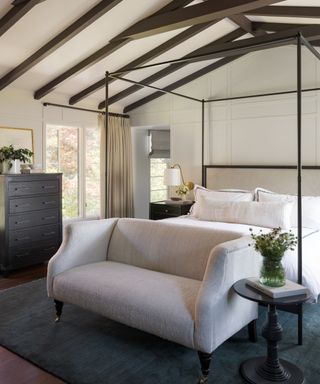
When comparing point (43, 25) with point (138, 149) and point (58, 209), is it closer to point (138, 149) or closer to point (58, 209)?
point (58, 209)

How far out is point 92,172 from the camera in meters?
6.38

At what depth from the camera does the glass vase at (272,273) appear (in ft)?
7.67

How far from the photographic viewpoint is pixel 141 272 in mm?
3059

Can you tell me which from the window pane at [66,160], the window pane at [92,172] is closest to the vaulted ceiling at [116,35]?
the window pane at [66,160]

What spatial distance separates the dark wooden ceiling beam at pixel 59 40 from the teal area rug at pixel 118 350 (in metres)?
2.79

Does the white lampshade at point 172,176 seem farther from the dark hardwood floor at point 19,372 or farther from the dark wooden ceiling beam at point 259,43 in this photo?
the dark hardwood floor at point 19,372

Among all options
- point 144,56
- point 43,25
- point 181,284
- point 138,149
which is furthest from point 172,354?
point 138,149

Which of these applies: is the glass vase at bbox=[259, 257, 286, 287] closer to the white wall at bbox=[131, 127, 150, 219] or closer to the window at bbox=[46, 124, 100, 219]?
the window at bbox=[46, 124, 100, 219]

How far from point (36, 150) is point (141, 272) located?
321 cm

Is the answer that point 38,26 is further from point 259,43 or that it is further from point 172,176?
point 172,176

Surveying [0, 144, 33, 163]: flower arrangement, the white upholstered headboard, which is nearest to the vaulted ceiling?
[0, 144, 33, 163]: flower arrangement

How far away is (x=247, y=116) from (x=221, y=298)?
3.78 m

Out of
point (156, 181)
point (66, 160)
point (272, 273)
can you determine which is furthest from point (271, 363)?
point (156, 181)

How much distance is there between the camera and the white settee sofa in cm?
232
